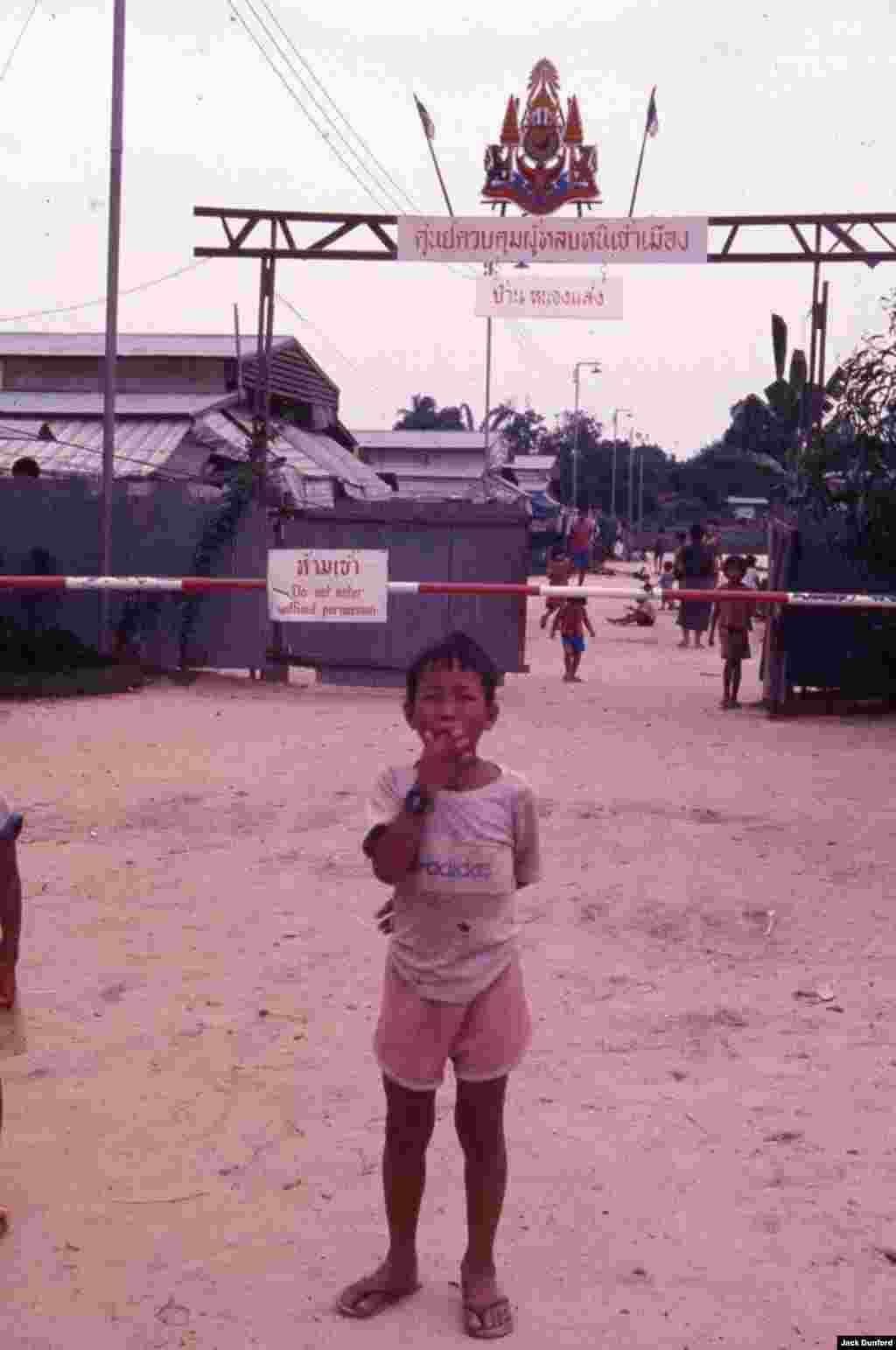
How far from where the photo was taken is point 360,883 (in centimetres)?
769

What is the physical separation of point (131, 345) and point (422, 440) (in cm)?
2548

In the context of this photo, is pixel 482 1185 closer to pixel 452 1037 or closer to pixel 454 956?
pixel 452 1037

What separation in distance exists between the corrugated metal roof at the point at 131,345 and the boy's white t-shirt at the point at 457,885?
91.6 feet

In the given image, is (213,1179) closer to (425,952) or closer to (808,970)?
(425,952)

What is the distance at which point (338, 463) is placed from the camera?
116 feet

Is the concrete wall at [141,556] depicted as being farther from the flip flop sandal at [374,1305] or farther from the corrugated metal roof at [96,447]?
the flip flop sandal at [374,1305]

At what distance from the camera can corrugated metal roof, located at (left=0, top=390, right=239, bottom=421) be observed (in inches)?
1119

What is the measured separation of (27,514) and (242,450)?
1055 cm

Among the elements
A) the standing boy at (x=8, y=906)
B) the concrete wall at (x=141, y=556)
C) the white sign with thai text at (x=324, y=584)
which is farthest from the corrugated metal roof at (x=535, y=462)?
the standing boy at (x=8, y=906)

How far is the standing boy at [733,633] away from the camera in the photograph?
14883 millimetres

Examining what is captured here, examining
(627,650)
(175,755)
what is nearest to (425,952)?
(175,755)

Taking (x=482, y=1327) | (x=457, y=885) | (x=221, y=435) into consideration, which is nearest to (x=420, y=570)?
(x=457, y=885)

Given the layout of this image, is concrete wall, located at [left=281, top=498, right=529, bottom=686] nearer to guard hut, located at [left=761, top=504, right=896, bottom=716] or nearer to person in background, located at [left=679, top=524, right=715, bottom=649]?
guard hut, located at [left=761, top=504, right=896, bottom=716]

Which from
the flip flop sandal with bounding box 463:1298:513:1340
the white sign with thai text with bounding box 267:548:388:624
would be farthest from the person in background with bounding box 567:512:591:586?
the flip flop sandal with bounding box 463:1298:513:1340
